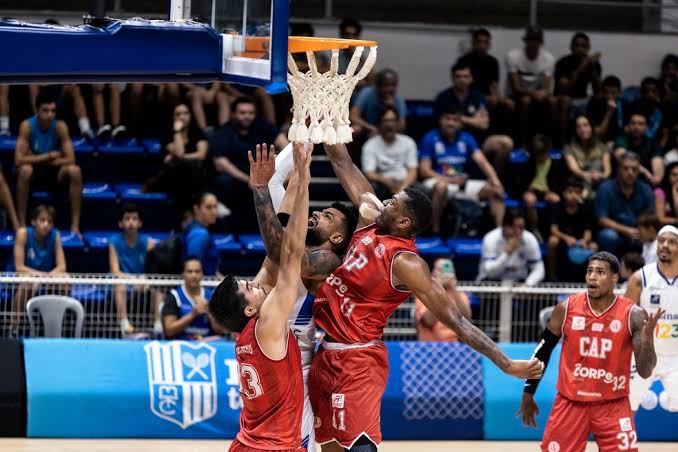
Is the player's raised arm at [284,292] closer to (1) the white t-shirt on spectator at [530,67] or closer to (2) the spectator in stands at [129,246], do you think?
(2) the spectator in stands at [129,246]

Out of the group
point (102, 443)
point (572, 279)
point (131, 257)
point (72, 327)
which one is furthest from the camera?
point (572, 279)

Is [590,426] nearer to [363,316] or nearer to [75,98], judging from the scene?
[363,316]

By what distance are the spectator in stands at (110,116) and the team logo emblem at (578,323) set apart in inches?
275

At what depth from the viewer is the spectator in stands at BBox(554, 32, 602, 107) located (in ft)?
49.8

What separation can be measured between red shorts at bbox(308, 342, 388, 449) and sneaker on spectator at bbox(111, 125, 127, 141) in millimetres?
7220

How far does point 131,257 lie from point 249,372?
5582 millimetres

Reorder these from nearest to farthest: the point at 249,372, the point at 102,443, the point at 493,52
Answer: the point at 249,372 → the point at 102,443 → the point at 493,52

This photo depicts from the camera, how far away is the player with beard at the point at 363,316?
23.5ft

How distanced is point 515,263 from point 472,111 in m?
2.74

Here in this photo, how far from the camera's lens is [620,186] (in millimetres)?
13344

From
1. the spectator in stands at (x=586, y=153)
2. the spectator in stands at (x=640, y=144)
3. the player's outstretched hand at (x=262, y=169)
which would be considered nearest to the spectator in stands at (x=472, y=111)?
the spectator in stands at (x=586, y=153)

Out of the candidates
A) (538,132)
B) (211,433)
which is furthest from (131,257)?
(538,132)

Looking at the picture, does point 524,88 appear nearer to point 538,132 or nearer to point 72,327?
point 538,132

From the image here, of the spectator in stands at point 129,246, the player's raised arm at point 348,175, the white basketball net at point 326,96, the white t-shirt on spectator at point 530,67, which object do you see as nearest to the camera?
the white basketball net at point 326,96
